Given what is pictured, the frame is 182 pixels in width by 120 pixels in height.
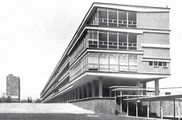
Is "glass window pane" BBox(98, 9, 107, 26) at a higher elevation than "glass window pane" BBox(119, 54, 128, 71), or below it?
higher

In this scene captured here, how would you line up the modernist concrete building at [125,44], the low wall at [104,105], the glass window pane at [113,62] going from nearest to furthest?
the low wall at [104,105] → the modernist concrete building at [125,44] → the glass window pane at [113,62]

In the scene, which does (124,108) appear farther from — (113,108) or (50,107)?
(50,107)

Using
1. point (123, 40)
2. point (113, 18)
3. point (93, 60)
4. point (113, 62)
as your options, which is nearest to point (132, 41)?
point (123, 40)

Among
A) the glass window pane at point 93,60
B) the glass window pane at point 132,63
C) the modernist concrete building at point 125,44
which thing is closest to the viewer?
the glass window pane at point 93,60

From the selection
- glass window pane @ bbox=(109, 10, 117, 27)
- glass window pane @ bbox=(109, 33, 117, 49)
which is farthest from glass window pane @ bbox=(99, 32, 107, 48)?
glass window pane @ bbox=(109, 10, 117, 27)

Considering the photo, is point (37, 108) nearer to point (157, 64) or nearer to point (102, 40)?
point (102, 40)

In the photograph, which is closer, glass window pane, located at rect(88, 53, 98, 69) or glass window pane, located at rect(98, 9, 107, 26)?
glass window pane, located at rect(88, 53, 98, 69)

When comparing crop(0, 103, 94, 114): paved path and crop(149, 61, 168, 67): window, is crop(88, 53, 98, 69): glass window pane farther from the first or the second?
crop(149, 61, 168, 67): window

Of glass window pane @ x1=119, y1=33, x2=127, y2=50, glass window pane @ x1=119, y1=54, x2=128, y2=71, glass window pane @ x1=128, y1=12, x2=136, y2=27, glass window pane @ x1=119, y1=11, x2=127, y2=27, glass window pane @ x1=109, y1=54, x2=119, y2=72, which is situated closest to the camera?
glass window pane @ x1=109, y1=54, x2=119, y2=72

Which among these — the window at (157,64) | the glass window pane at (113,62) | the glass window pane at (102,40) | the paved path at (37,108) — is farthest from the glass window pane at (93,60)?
the window at (157,64)

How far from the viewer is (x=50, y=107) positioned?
5003cm

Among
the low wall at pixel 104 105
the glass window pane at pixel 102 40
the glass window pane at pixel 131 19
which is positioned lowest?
the low wall at pixel 104 105

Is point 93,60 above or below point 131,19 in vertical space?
below

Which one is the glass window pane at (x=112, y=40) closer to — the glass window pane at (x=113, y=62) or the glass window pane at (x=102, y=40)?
the glass window pane at (x=102, y=40)
